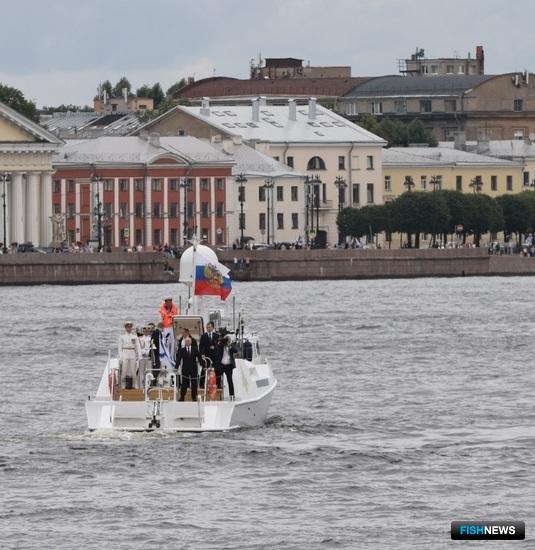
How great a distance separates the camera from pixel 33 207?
93.8 meters

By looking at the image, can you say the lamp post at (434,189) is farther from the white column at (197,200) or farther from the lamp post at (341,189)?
the white column at (197,200)

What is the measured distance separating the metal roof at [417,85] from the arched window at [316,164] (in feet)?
89.7

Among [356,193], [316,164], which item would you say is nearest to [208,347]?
[316,164]

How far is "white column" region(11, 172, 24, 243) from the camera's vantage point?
92.6 meters

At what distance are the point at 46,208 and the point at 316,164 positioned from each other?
17900 millimetres

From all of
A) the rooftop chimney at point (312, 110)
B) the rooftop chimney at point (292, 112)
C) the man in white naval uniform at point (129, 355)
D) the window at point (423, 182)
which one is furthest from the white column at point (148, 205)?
the man in white naval uniform at point (129, 355)

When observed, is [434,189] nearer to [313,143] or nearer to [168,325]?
[313,143]

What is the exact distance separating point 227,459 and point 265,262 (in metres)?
53.5

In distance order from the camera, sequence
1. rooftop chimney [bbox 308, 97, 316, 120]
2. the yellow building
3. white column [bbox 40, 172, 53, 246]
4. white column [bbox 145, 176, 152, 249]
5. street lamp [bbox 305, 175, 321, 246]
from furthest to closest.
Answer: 1. the yellow building
2. rooftop chimney [bbox 308, 97, 316, 120]
3. street lamp [bbox 305, 175, 321, 246]
4. white column [bbox 145, 176, 152, 249]
5. white column [bbox 40, 172, 53, 246]

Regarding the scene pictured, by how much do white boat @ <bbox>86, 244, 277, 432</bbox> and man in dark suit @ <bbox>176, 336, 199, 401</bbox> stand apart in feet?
0.32

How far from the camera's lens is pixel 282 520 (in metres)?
25.3

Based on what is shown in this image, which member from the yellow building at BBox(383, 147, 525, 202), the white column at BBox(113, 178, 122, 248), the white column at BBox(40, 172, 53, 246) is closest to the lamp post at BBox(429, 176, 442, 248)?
the yellow building at BBox(383, 147, 525, 202)

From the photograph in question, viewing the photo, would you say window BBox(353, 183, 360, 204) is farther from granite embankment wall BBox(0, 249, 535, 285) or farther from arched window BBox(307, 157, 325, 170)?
granite embankment wall BBox(0, 249, 535, 285)

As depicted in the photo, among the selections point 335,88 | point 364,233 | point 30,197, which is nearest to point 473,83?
point 335,88
